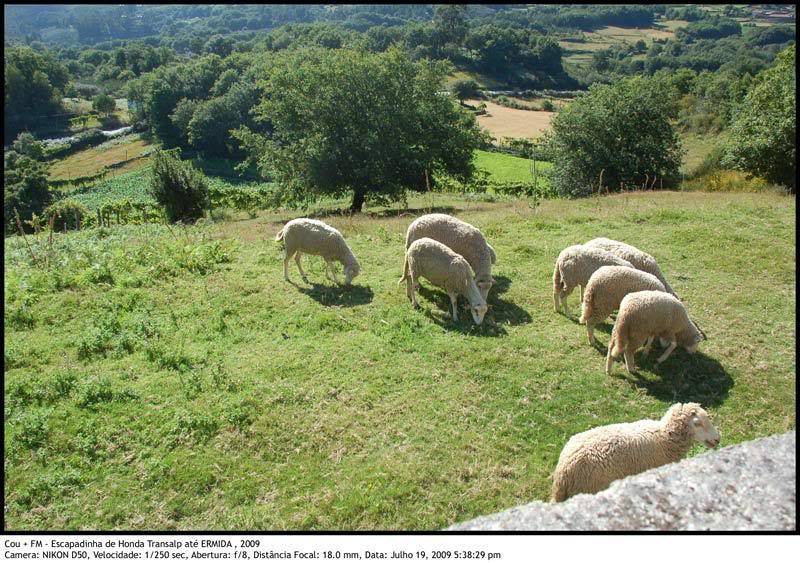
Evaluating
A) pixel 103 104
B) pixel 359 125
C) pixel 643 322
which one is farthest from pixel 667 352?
pixel 103 104

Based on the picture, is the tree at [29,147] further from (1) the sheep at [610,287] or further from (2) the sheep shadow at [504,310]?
(1) the sheep at [610,287]

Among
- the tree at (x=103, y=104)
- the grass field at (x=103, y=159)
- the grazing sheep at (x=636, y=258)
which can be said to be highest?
the grazing sheep at (x=636, y=258)

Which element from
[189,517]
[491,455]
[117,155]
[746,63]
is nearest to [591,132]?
[491,455]

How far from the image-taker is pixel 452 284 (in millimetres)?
11562

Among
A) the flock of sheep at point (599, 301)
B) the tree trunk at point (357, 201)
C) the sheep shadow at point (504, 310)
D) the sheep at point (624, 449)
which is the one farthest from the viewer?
the tree trunk at point (357, 201)

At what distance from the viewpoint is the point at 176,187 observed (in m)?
27.6

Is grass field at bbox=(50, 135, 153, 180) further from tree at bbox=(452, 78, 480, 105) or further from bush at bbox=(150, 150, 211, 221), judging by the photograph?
bush at bbox=(150, 150, 211, 221)

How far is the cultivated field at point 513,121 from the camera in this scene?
65.6m

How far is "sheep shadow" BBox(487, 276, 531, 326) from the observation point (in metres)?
11.5

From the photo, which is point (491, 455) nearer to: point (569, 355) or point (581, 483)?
point (581, 483)

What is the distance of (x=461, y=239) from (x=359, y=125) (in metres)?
16.4

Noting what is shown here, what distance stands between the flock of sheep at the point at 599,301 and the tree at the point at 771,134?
63.1 feet

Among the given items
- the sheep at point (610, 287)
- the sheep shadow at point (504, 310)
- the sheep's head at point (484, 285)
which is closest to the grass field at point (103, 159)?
the sheep shadow at point (504, 310)

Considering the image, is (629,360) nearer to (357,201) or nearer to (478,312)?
(478,312)
